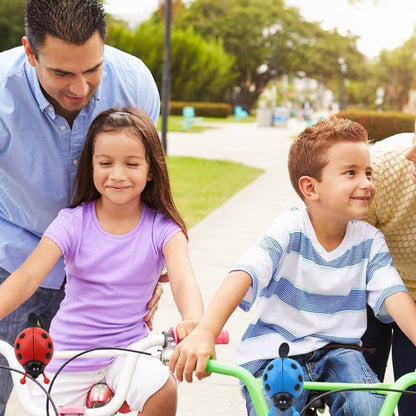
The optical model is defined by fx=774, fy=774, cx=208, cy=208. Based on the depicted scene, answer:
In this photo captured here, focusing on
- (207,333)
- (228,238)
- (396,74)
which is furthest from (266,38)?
(207,333)

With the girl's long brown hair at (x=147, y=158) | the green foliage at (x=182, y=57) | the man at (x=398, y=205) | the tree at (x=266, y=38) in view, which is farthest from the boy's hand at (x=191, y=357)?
the tree at (x=266, y=38)

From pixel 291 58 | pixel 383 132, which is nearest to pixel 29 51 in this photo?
pixel 383 132

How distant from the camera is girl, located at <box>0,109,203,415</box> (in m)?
2.47

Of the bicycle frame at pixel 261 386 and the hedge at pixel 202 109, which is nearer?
the bicycle frame at pixel 261 386

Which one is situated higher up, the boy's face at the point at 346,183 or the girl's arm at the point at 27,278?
the boy's face at the point at 346,183

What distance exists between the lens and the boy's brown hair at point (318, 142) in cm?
241

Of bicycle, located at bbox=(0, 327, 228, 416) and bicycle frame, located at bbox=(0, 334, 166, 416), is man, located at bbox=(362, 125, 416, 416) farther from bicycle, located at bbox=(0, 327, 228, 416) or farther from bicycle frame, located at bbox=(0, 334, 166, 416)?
bicycle frame, located at bbox=(0, 334, 166, 416)

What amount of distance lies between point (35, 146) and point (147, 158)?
0.44 metres

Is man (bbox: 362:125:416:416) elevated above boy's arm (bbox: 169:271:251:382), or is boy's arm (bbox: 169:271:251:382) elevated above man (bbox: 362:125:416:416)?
man (bbox: 362:125:416:416)

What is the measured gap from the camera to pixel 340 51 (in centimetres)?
5494

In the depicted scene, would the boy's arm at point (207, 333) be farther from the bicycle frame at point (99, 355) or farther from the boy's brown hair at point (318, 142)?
the boy's brown hair at point (318, 142)

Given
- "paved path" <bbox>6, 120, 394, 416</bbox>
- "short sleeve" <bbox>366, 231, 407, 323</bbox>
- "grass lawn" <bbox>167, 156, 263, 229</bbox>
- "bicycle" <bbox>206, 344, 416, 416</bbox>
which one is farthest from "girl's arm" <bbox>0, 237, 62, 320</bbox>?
"grass lawn" <bbox>167, 156, 263, 229</bbox>

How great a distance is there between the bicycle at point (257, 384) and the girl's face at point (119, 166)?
0.69 meters

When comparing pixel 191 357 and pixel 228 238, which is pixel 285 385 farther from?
pixel 228 238
